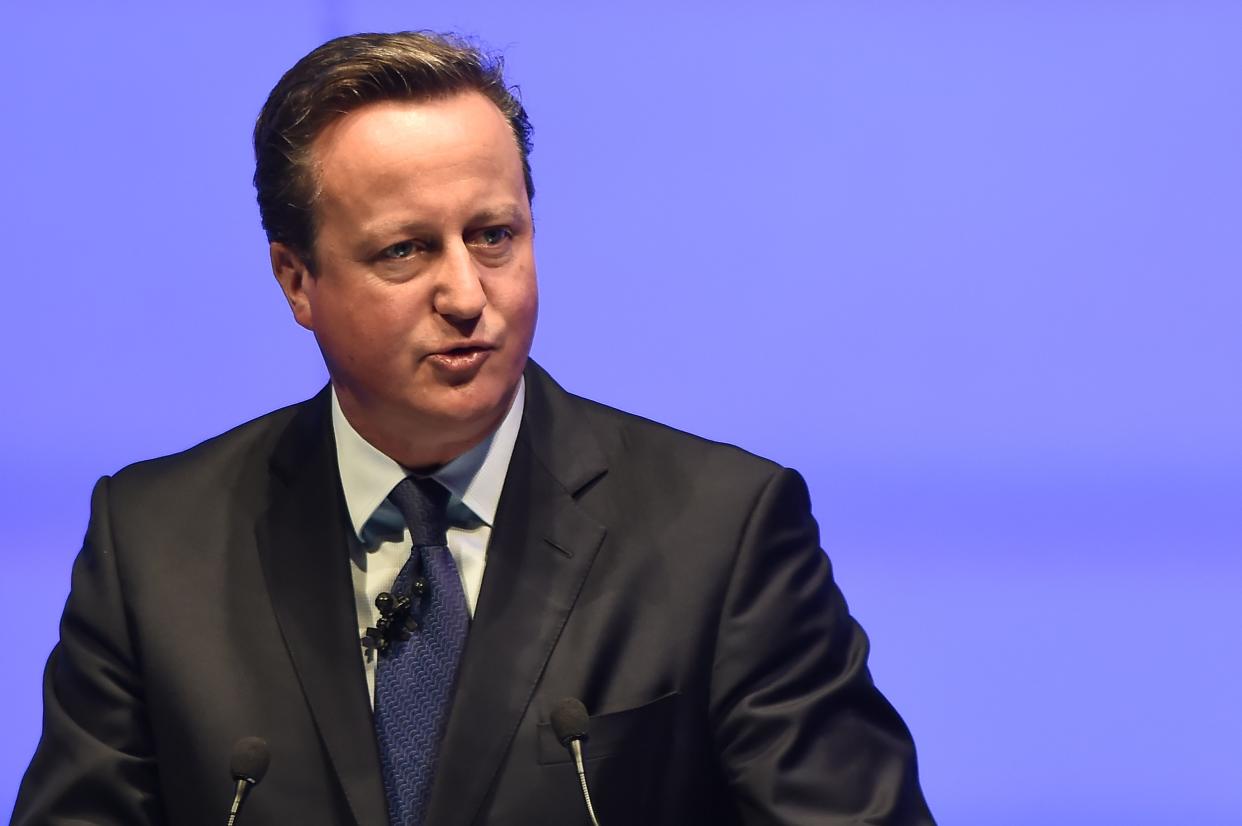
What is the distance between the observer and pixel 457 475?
7.12ft

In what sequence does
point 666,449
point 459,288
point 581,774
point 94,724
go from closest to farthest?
point 581,774 → point 459,288 → point 94,724 → point 666,449

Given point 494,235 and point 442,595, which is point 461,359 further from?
point 442,595

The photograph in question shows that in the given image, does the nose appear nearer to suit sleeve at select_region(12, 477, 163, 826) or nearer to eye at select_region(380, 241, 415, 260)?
eye at select_region(380, 241, 415, 260)

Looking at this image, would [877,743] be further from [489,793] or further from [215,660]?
[215,660]

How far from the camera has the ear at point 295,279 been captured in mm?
2188

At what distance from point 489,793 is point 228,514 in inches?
19.8

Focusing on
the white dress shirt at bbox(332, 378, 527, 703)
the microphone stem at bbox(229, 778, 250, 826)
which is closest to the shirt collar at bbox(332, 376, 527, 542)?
the white dress shirt at bbox(332, 378, 527, 703)

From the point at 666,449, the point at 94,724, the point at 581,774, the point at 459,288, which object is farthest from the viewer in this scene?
the point at 666,449

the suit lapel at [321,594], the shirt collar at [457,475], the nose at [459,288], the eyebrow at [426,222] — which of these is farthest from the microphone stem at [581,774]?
the eyebrow at [426,222]

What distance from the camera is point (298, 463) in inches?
89.4

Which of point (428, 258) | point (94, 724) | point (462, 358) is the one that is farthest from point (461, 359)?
point (94, 724)

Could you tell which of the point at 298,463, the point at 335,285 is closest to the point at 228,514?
the point at 298,463

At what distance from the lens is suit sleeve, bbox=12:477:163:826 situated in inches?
81.4

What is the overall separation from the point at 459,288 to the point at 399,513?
1.01 feet
